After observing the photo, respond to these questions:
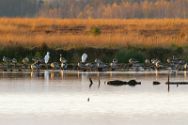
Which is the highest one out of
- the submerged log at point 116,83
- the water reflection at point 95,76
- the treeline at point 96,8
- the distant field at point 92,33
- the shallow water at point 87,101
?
the treeline at point 96,8

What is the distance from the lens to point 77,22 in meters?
48.6

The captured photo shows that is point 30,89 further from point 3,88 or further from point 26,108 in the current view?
point 26,108

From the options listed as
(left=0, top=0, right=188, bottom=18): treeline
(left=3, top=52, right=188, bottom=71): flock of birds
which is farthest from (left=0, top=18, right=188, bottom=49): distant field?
(left=0, top=0, right=188, bottom=18): treeline

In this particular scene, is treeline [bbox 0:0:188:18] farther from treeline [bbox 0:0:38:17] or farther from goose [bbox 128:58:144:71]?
goose [bbox 128:58:144:71]

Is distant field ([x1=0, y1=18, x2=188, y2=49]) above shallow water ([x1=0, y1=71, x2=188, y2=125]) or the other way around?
above

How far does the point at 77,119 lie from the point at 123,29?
1000 inches

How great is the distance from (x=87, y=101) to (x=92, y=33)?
60.6ft

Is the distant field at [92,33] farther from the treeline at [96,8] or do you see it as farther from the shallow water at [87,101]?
the treeline at [96,8]

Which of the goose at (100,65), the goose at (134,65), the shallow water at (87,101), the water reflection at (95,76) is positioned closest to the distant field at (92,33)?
the goose at (134,65)

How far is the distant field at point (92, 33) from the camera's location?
3594 centimetres

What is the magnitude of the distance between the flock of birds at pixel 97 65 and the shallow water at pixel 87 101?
154cm

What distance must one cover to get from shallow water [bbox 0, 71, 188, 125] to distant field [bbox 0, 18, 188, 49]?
18.5 feet

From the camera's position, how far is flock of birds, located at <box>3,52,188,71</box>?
31.9 m

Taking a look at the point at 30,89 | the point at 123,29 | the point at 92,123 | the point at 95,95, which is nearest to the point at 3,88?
the point at 30,89
